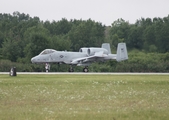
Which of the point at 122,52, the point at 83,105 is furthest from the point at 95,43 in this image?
the point at 83,105

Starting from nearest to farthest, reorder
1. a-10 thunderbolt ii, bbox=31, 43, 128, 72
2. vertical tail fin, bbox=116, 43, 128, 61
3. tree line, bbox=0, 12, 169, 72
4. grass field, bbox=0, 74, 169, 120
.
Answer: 1. grass field, bbox=0, 74, 169, 120
2. a-10 thunderbolt ii, bbox=31, 43, 128, 72
3. vertical tail fin, bbox=116, 43, 128, 61
4. tree line, bbox=0, 12, 169, 72

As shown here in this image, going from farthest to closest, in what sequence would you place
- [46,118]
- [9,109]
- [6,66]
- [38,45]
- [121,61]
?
[38,45]
[121,61]
[6,66]
[9,109]
[46,118]

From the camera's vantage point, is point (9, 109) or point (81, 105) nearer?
point (9, 109)

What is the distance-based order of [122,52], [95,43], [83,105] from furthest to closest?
Answer: [95,43], [122,52], [83,105]

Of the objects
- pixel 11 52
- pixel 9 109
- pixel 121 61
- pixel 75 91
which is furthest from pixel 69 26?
pixel 9 109

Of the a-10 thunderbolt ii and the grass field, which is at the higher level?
the a-10 thunderbolt ii

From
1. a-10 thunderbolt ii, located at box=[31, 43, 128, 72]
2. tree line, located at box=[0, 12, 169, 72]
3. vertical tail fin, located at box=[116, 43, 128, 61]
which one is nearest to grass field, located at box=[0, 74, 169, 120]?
a-10 thunderbolt ii, located at box=[31, 43, 128, 72]

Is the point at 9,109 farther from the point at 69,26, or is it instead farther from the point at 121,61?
the point at 69,26

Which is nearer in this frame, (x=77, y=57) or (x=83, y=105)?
(x=83, y=105)

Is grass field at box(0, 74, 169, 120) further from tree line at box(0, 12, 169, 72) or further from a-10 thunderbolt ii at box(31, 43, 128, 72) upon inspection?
tree line at box(0, 12, 169, 72)

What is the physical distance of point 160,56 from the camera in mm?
51719

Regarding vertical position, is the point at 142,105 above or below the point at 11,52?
below

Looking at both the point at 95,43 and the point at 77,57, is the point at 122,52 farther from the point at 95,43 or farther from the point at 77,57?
the point at 95,43

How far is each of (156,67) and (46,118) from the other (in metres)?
40.1
